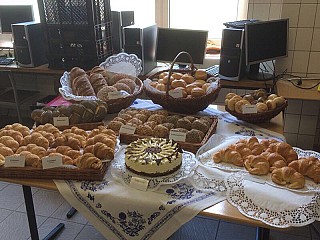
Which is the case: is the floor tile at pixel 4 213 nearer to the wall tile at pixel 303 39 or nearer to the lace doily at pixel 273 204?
the lace doily at pixel 273 204

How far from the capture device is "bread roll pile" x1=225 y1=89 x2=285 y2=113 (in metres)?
1.58

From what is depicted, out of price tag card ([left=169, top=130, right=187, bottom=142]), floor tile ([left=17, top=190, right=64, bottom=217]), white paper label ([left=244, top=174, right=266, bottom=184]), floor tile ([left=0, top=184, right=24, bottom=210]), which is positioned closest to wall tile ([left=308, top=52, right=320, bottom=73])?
price tag card ([left=169, top=130, right=187, bottom=142])

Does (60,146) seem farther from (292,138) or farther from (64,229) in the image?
(292,138)

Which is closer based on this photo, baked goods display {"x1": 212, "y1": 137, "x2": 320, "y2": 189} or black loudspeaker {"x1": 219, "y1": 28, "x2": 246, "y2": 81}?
baked goods display {"x1": 212, "y1": 137, "x2": 320, "y2": 189}

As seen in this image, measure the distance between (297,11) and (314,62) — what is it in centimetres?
39

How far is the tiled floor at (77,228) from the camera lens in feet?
6.39

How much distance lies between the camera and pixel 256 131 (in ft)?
5.11

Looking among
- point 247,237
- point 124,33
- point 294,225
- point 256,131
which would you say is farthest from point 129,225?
point 124,33

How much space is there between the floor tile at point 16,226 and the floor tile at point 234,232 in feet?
3.61

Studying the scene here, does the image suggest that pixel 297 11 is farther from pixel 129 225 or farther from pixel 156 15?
pixel 129 225

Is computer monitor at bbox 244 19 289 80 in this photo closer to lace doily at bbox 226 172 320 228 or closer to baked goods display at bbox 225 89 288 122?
baked goods display at bbox 225 89 288 122

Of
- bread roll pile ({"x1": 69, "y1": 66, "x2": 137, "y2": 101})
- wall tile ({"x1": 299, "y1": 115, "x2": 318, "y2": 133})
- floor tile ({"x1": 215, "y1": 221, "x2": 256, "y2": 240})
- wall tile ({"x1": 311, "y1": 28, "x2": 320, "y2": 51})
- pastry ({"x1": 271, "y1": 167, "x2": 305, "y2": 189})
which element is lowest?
floor tile ({"x1": 215, "y1": 221, "x2": 256, "y2": 240})

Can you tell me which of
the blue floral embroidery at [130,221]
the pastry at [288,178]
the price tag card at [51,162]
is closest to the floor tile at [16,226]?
the price tag card at [51,162]

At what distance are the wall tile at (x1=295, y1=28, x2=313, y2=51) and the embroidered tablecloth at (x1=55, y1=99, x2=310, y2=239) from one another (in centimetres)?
171
